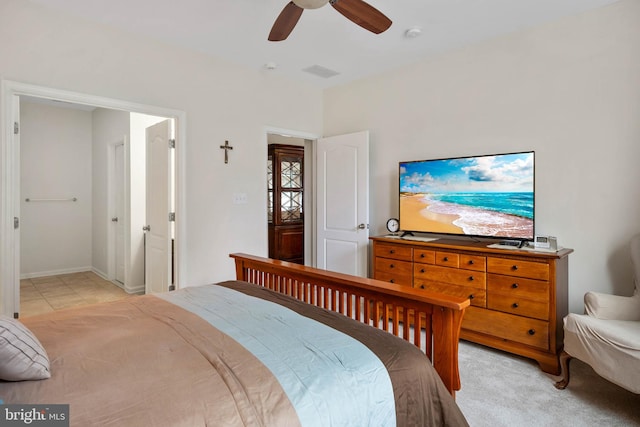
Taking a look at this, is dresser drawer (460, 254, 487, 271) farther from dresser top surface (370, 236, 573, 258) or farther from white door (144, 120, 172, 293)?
white door (144, 120, 172, 293)

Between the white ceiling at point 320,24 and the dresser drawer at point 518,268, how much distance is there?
1.92m

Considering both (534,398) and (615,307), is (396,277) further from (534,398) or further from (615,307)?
(615,307)

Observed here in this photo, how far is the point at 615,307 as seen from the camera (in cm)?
229

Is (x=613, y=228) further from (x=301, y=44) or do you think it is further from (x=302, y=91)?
(x=302, y=91)

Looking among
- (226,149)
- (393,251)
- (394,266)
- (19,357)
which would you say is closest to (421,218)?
(393,251)

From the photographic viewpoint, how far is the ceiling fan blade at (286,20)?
7.06 ft

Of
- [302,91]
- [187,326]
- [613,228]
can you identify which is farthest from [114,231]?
[613,228]

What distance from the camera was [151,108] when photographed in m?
3.19

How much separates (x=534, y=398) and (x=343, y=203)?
259cm

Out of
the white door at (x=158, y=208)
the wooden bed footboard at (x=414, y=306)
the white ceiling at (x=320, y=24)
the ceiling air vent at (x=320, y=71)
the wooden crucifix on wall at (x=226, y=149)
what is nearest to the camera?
the wooden bed footboard at (x=414, y=306)

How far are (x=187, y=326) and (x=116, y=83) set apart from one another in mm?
2480

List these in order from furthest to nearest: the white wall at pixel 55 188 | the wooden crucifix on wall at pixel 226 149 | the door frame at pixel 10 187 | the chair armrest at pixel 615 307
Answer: the white wall at pixel 55 188
the wooden crucifix on wall at pixel 226 149
the door frame at pixel 10 187
the chair armrest at pixel 615 307

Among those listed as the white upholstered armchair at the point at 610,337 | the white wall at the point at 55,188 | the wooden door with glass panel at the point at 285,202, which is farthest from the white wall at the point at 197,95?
the white wall at the point at 55,188

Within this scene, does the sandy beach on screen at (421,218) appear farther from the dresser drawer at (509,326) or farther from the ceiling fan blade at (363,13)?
the ceiling fan blade at (363,13)
